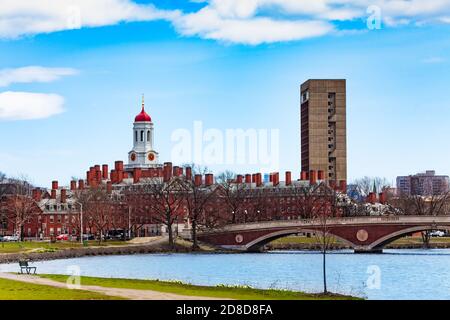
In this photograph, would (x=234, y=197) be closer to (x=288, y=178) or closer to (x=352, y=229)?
(x=288, y=178)

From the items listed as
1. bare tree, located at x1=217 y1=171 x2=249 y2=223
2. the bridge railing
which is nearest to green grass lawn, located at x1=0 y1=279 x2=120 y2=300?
the bridge railing

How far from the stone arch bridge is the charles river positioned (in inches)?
135

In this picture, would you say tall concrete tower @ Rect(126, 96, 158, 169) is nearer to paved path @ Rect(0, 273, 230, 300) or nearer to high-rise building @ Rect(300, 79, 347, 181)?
high-rise building @ Rect(300, 79, 347, 181)

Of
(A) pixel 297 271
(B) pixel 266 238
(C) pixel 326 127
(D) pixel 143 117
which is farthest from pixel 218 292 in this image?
(C) pixel 326 127

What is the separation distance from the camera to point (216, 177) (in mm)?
143125

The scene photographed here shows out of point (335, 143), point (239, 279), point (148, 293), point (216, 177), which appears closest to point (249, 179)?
point (216, 177)

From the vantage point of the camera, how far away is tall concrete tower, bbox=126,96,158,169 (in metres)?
158

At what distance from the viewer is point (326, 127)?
190625mm

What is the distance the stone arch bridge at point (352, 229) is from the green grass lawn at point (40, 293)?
5413 cm

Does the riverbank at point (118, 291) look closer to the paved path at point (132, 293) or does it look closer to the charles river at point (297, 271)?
the paved path at point (132, 293)

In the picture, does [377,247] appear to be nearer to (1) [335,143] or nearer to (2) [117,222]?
(2) [117,222]

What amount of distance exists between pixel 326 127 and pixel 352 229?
319 ft

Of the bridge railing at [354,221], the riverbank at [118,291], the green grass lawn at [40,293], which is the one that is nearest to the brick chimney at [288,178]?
the bridge railing at [354,221]

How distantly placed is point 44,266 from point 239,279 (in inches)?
680
